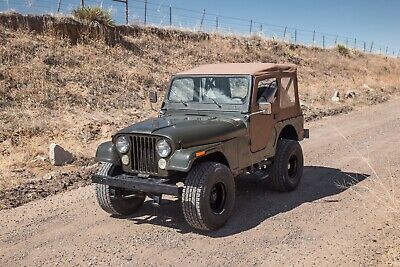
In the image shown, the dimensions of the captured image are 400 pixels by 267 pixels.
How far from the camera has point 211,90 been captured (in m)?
7.04

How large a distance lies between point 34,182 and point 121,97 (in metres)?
6.92

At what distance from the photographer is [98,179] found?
6.18 metres

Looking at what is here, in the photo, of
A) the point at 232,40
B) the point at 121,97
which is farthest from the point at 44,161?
the point at 232,40

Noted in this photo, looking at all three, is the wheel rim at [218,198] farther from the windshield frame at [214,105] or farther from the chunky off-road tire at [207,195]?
the windshield frame at [214,105]

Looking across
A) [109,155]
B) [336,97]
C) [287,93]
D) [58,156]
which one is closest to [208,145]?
[109,155]

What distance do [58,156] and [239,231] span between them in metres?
4.61

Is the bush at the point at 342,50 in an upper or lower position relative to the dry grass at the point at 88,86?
upper

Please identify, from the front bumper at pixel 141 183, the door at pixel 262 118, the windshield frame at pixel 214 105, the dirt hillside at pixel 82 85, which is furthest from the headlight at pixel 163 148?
the dirt hillside at pixel 82 85

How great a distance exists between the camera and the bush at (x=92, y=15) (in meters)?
18.7

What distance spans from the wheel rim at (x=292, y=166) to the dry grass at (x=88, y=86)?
424 cm

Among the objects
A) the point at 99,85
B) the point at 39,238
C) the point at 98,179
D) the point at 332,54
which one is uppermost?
the point at 332,54

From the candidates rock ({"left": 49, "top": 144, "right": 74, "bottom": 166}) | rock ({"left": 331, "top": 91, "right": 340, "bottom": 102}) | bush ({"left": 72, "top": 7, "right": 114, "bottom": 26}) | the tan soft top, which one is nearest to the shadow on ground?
the tan soft top

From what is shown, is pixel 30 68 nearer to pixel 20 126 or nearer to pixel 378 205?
pixel 20 126

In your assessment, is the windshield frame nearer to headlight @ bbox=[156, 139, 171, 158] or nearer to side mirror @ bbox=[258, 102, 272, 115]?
side mirror @ bbox=[258, 102, 272, 115]
